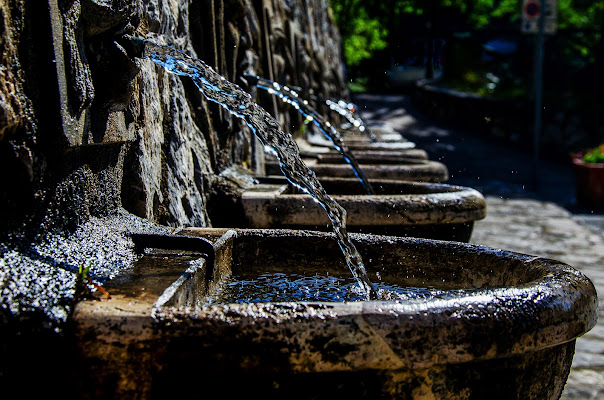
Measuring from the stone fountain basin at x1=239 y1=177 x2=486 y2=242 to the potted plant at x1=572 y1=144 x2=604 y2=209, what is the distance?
5749 millimetres

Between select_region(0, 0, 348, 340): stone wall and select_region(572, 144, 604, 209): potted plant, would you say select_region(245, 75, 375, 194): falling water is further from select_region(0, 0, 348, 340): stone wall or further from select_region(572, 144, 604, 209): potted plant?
select_region(572, 144, 604, 209): potted plant

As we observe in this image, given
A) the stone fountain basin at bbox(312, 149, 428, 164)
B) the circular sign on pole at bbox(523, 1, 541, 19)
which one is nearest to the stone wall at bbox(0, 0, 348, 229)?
the stone fountain basin at bbox(312, 149, 428, 164)

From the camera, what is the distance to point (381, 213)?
8.34ft

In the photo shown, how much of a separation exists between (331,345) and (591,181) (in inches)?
299

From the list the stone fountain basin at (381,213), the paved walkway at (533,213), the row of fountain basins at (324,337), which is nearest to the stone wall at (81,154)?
the row of fountain basins at (324,337)

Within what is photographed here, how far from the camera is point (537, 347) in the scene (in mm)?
1318

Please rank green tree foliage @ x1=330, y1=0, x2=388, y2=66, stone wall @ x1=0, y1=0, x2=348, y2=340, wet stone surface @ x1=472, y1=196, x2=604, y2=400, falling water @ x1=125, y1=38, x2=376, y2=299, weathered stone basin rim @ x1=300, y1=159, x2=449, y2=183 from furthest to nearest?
green tree foliage @ x1=330, y1=0, x2=388, y2=66 → weathered stone basin rim @ x1=300, y1=159, x2=449, y2=183 → wet stone surface @ x1=472, y1=196, x2=604, y2=400 → falling water @ x1=125, y1=38, x2=376, y2=299 → stone wall @ x1=0, y1=0, x2=348, y2=340

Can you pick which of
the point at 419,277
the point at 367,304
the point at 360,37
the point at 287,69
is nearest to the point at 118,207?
the point at 419,277

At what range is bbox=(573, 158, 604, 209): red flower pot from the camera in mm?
7914

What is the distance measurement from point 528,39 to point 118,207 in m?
18.2

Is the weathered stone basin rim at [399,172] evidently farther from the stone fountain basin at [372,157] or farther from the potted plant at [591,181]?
the potted plant at [591,181]


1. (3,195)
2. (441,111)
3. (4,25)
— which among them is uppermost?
(4,25)

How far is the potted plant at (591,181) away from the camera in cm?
792

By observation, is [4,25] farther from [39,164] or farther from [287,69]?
[287,69]
